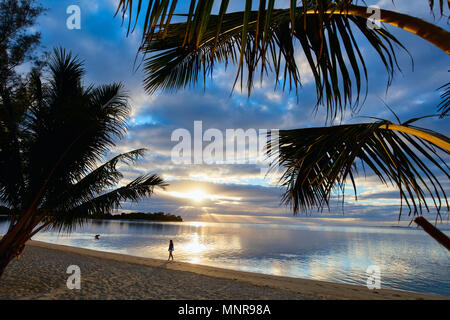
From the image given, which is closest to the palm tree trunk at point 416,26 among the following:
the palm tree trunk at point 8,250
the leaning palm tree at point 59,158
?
the leaning palm tree at point 59,158

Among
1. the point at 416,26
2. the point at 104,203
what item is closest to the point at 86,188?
the point at 104,203

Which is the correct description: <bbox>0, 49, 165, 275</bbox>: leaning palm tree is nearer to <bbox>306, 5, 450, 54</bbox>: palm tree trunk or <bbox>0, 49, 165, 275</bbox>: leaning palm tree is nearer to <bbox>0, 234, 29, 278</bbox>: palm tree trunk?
<bbox>0, 234, 29, 278</bbox>: palm tree trunk

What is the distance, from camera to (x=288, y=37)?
194cm

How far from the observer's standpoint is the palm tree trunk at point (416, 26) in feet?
4.84

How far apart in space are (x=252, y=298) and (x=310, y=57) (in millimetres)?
8113

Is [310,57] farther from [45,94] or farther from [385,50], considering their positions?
[45,94]

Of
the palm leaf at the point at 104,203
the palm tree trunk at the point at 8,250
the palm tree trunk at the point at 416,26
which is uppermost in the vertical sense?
the palm tree trunk at the point at 416,26

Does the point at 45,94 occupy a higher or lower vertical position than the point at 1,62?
lower

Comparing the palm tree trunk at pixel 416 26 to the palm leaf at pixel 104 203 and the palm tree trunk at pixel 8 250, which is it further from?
the palm tree trunk at pixel 8 250

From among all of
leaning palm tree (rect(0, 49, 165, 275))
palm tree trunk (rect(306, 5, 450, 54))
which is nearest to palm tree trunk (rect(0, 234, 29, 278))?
leaning palm tree (rect(0, 49, 165, 275))

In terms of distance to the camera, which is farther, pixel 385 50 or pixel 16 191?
pixel 16 191

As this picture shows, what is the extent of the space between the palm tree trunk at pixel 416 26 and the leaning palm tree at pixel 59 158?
611 cm

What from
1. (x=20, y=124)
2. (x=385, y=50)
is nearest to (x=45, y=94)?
(x=20, y=124)

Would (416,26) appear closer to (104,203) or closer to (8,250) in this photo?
(104,203)
